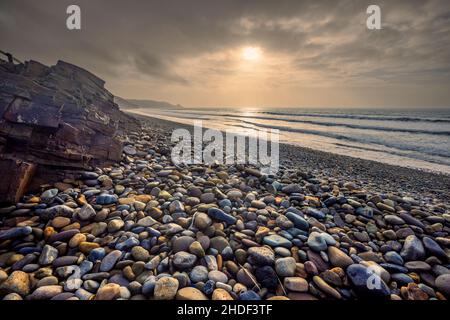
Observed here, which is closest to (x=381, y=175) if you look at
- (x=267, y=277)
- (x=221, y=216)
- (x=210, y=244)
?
(x=221, y=216)

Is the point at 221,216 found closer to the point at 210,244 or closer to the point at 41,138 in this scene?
the point at 210,244

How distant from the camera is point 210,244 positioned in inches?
106

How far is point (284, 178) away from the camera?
209 inches

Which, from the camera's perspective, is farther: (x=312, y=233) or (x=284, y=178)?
(x=284, y=178)

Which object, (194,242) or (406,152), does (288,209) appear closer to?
(194,242)

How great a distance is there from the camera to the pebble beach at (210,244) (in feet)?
6.86

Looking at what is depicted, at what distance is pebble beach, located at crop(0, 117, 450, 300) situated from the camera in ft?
6.86

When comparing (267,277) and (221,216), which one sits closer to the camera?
(267,277)

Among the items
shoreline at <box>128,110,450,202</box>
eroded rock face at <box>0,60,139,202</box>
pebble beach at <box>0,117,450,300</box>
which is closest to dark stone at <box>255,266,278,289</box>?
pebble beach at <box>0,117,450,300</box>

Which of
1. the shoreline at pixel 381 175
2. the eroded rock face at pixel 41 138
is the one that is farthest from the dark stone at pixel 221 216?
the shoreline at pixel 381 175

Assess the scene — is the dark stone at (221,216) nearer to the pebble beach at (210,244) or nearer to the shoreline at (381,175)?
the pebble beach at (210,244)

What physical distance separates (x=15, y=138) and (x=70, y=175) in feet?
3.67
